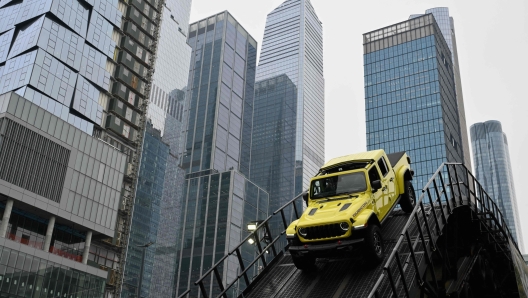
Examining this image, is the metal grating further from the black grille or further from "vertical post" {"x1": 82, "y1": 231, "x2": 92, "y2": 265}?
the black grille

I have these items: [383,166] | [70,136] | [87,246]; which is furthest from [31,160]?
[383,166]

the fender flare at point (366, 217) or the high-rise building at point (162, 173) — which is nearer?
the fender flare at point (366, 217)

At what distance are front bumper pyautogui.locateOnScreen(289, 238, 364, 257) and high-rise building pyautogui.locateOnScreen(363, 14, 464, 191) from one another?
13164 cm

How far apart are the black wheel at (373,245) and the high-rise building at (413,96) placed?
131 meters

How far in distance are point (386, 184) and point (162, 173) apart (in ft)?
402

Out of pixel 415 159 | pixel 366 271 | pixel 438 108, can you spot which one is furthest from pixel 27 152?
pixel 438 108

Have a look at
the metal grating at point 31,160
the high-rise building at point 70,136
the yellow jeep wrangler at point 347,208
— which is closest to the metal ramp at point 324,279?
the yellow jeep wrangler at point 347,208

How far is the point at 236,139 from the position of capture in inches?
7313

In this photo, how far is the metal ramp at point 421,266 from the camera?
11641 millimetres

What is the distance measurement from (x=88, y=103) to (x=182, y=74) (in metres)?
76.2

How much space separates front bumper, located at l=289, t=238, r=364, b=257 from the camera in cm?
1201

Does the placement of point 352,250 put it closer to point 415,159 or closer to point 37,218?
point 37,218

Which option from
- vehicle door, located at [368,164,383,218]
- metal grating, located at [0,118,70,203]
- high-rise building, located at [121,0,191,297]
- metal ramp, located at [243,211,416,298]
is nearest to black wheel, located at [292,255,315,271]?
metal ramp, located at [243,211,416,298]

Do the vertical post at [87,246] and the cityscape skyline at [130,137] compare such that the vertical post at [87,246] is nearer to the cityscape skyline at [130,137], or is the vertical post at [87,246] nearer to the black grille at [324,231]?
the cityscape skyline at [130,137]
